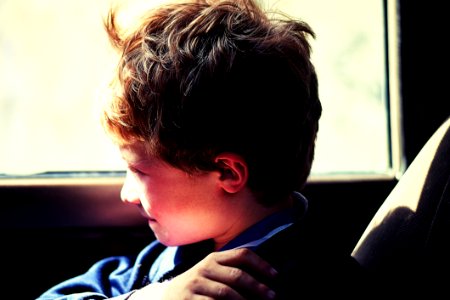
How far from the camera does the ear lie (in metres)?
0.86

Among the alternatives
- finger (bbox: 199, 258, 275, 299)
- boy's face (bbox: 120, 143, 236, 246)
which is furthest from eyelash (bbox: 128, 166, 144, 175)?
finger (bbox: 199, 258, 275, 299)

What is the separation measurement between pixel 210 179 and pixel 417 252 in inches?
12.9

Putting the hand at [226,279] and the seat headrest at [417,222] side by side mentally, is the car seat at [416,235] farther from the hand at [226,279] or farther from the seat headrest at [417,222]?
the hand at [226,279]

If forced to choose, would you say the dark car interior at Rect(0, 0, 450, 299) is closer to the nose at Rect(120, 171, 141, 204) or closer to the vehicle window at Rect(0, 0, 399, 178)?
the vehicle window at Rect(0, 0, 399, 178)

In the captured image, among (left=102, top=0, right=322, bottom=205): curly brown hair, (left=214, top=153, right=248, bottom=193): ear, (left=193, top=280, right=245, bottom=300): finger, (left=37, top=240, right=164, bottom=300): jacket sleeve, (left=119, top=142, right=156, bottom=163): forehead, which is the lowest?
(left=37, top=240, right=164, bottom=300): jacket sleeve

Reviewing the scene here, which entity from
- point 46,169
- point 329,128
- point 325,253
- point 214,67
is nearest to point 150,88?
point 214,67

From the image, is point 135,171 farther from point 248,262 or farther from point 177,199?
point 248,262

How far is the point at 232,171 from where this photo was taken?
88 centimetres

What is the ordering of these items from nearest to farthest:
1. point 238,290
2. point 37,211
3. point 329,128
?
point 238,290
point 37,211
point 329,128

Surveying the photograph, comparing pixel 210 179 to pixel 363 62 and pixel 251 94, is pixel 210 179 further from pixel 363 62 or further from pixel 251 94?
pixel 363 62

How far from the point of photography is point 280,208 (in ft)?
3.07

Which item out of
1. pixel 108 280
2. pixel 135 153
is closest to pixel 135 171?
pixel 135 153

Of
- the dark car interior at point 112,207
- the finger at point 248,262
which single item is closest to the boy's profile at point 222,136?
the finger at point 248,262

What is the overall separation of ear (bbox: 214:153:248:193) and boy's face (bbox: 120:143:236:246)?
0.03 feet
